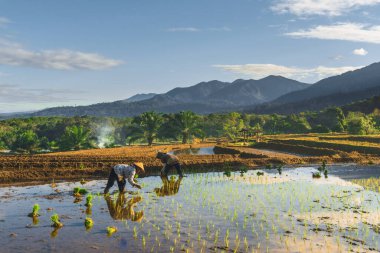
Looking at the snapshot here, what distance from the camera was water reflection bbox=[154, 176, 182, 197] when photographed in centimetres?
1680

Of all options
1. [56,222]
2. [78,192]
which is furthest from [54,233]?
[78,192]

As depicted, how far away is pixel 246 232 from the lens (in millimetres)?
10828

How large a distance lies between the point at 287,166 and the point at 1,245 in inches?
868

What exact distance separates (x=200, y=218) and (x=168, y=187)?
622 cm

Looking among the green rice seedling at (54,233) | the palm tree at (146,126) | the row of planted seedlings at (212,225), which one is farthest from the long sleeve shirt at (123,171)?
the palm tree at (146,126)

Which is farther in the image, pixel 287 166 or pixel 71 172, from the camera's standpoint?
pixel 287 166

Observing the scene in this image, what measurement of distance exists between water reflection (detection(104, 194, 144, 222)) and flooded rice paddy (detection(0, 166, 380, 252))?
0.04 metres

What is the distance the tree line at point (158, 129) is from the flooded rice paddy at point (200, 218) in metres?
32.9

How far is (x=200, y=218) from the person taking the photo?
1235cm

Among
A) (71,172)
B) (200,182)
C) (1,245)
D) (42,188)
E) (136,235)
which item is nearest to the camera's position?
(1,245)

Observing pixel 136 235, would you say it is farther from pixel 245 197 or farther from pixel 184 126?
pixel 184 126

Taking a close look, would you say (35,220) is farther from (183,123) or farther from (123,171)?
(183,123)

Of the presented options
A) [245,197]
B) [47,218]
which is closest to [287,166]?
[245,197]

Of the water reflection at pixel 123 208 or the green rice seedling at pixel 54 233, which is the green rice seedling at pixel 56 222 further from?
the water reflection at pixel 123 208
